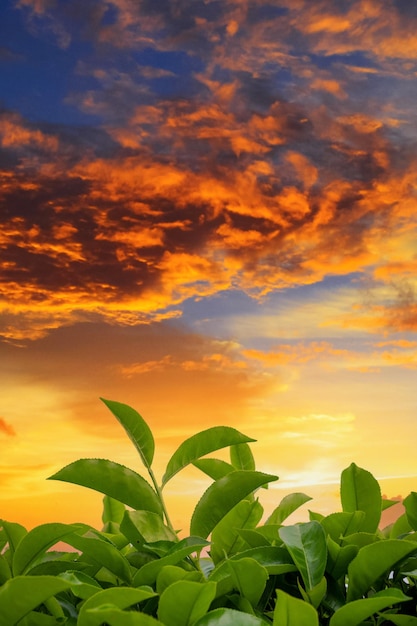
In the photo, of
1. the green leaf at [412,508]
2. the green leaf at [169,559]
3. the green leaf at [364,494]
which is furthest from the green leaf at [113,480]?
the green leaf at [412,508]

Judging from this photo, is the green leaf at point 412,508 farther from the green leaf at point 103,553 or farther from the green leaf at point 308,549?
the green leaf at point 103,553

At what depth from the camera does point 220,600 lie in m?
1.97

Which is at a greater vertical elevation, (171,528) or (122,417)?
(122,417)

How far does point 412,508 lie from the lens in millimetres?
2572

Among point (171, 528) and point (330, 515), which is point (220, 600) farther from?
point (330, 515)

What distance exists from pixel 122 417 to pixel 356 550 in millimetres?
826

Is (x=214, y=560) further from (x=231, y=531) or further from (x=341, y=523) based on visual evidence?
(x=341, y=523)

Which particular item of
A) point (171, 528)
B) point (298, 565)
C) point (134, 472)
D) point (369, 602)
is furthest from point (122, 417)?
point (369, 602)

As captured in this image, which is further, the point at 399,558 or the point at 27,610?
the point at 399,558

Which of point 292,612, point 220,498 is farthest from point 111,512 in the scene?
point 292,612

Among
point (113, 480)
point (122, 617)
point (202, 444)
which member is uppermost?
point (202, 444)

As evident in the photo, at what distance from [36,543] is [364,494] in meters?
1.14

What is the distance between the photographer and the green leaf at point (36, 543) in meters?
1.96

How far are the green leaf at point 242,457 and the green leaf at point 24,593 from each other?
135 centimetres
